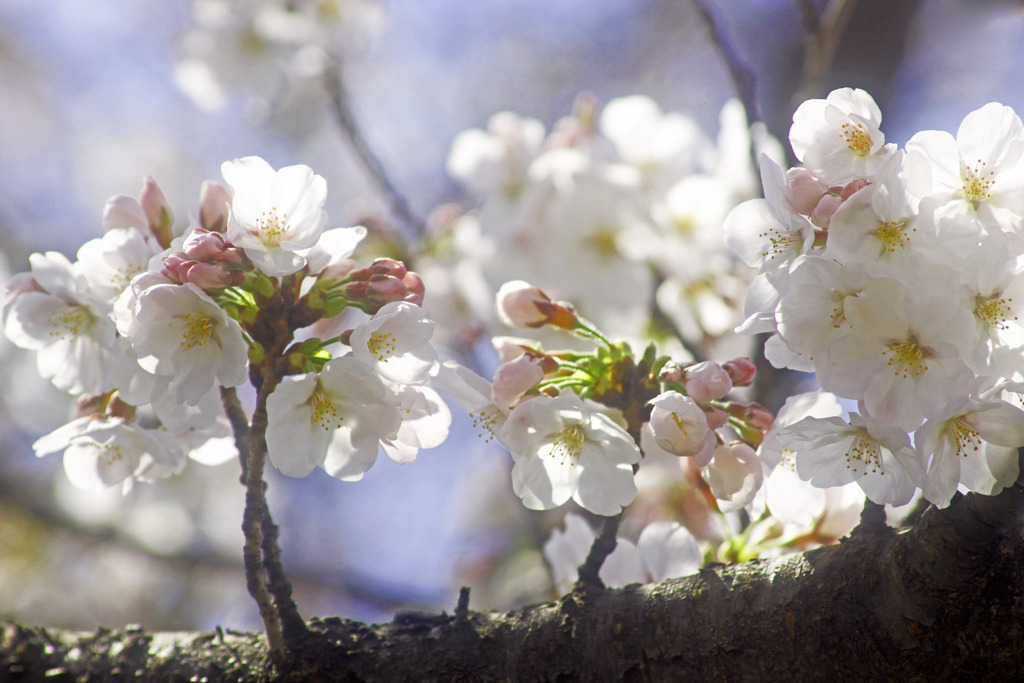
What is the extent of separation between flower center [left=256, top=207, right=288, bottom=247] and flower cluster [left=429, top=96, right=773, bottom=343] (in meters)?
1.58

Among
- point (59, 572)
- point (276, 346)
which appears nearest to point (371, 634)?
point (276, 346)

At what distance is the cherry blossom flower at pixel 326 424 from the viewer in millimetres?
1094

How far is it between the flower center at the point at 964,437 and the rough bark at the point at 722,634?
2.3 inches

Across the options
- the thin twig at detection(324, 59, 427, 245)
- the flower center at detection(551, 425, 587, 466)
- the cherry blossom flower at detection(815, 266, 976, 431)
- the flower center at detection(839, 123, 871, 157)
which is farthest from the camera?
the thin twig at detection(324, 59, 427, 245)

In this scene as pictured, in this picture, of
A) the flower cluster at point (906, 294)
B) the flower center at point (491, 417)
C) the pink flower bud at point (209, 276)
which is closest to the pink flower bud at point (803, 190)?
the flower cluster at point (906, 294)

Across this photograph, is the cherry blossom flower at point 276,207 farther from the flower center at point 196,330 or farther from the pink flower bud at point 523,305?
the pink flower bud at point 523,305

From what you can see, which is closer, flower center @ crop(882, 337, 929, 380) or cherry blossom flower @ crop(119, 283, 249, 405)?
flower center @ crop(882, 337, 929, 380)

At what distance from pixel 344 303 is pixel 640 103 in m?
1.98

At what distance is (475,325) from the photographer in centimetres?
303

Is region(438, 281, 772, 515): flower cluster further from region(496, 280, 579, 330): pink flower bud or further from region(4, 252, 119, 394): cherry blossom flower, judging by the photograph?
region(4, 252, 119, 394): cherry blossom flower

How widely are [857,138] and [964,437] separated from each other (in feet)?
1.36

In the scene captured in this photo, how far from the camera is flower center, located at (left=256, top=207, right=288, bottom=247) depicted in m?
1.13

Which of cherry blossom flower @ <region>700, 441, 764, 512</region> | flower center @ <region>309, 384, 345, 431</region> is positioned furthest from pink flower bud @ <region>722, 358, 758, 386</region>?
flower center @ <region>309, 384, 345, 431</region>

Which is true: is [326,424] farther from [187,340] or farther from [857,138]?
[857,138]
